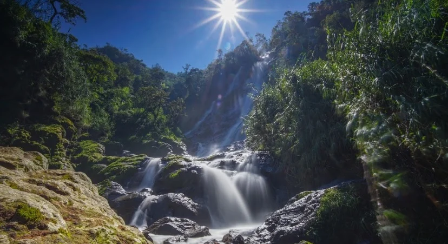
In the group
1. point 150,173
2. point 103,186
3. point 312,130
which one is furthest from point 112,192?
point 312,130

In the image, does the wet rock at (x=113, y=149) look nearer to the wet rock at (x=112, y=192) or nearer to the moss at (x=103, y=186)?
the moss at (x=103, y=186)

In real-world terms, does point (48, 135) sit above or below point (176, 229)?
above

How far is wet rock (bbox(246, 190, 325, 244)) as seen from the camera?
879 cm

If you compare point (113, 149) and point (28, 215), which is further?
point (113, 149)

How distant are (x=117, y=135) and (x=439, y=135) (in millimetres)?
40053

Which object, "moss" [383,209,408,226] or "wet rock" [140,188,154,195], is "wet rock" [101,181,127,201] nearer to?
"wet rock" [140,188,154,195]

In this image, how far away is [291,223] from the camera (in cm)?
930

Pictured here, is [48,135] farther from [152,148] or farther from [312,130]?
[152,148]

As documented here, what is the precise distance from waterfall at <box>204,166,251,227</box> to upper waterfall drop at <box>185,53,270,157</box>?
22661mm

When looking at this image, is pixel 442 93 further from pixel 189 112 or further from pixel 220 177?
pixel 189 112

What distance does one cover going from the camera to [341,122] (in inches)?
491

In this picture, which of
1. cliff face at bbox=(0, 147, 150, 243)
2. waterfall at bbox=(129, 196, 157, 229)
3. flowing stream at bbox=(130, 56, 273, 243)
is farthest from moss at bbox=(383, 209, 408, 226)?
waterfall at bbox=(129, 196, 157, 229)

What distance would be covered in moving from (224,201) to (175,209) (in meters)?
3.41

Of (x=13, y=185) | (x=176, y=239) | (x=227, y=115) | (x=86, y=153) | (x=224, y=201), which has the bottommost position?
(x=176, y=239)
